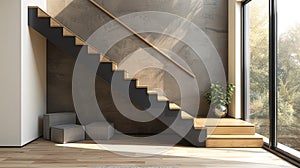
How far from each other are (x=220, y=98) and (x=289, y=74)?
1916 millimetres

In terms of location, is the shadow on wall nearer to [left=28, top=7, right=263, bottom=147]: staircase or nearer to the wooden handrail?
the wooden handrail

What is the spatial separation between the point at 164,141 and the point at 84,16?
2.88 m

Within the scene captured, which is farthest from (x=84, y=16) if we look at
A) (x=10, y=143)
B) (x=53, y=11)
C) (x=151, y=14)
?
(x=10, y=143)

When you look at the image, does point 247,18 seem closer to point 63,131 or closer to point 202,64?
point 202,64

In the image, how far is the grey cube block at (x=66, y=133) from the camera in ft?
18.1

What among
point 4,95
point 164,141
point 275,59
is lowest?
point 164,141

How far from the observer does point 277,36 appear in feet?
16.4

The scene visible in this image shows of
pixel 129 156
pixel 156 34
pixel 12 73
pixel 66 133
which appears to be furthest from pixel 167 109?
pixel 12 73

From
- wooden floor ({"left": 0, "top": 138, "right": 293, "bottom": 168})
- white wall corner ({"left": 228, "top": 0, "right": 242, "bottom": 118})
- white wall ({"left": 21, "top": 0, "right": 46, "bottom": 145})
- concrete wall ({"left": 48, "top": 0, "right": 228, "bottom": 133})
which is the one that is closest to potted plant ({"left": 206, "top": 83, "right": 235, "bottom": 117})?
white wall corner ({"left": 228, "top": 0, "right": 242, "bottom": 118})

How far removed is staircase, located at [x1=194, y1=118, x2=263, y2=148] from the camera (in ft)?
17.4

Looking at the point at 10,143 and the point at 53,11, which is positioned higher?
the point at 53,11

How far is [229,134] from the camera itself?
5.54 metres

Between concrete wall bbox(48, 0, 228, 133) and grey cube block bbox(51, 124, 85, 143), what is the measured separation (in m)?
1.00

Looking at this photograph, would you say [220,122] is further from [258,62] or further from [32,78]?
[32,78]
